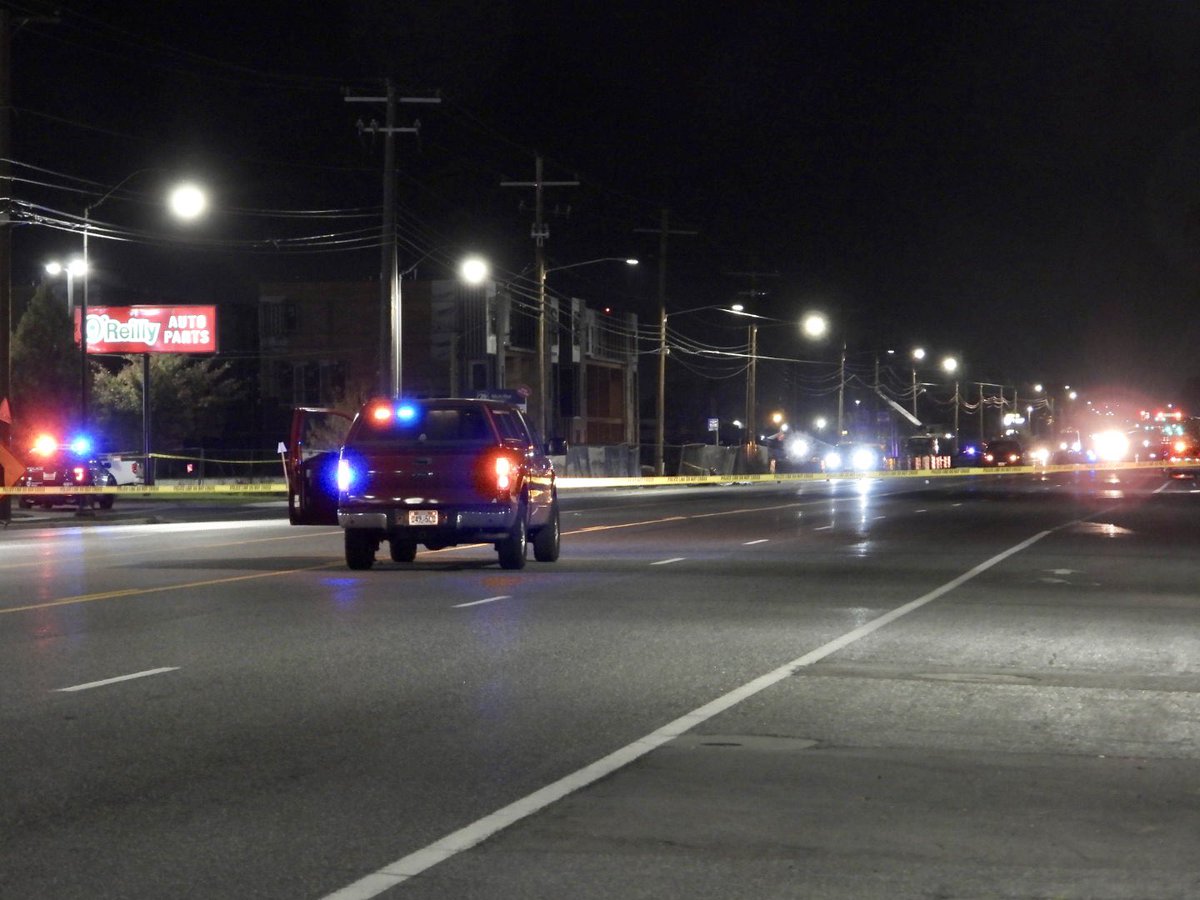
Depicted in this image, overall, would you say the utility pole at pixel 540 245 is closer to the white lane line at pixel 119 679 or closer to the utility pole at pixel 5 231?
the utility pole at pixel 5 231

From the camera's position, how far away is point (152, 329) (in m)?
68.5

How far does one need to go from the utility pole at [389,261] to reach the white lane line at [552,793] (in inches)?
1299

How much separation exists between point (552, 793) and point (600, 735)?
1.73 meters

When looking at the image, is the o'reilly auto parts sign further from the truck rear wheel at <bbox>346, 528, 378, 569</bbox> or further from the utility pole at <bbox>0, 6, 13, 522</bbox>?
the truck rear wheel at <bbox>346, 528, 378, 569</bbox>

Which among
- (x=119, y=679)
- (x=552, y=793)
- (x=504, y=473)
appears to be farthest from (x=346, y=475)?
(x=552, y=793)

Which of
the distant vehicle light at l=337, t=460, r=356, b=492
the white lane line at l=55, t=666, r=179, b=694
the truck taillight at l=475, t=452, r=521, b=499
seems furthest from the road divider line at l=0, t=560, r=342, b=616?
the white lane line at l=55, t=666, r=179, b=694

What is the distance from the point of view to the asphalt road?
7180 millimetres

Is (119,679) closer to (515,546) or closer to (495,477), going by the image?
(495,477)

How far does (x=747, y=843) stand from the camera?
7.55 metres

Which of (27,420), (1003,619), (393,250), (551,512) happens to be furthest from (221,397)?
(1003,619)

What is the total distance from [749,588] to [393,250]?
93.8 feet

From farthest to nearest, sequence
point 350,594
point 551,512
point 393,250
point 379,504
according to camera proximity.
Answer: point 393,250 → point 551,512 → point 379,504 → point 350,594

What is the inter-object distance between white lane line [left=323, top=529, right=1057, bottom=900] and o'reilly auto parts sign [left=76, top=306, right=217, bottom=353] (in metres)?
56.4

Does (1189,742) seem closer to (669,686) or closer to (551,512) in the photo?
(669,686)
